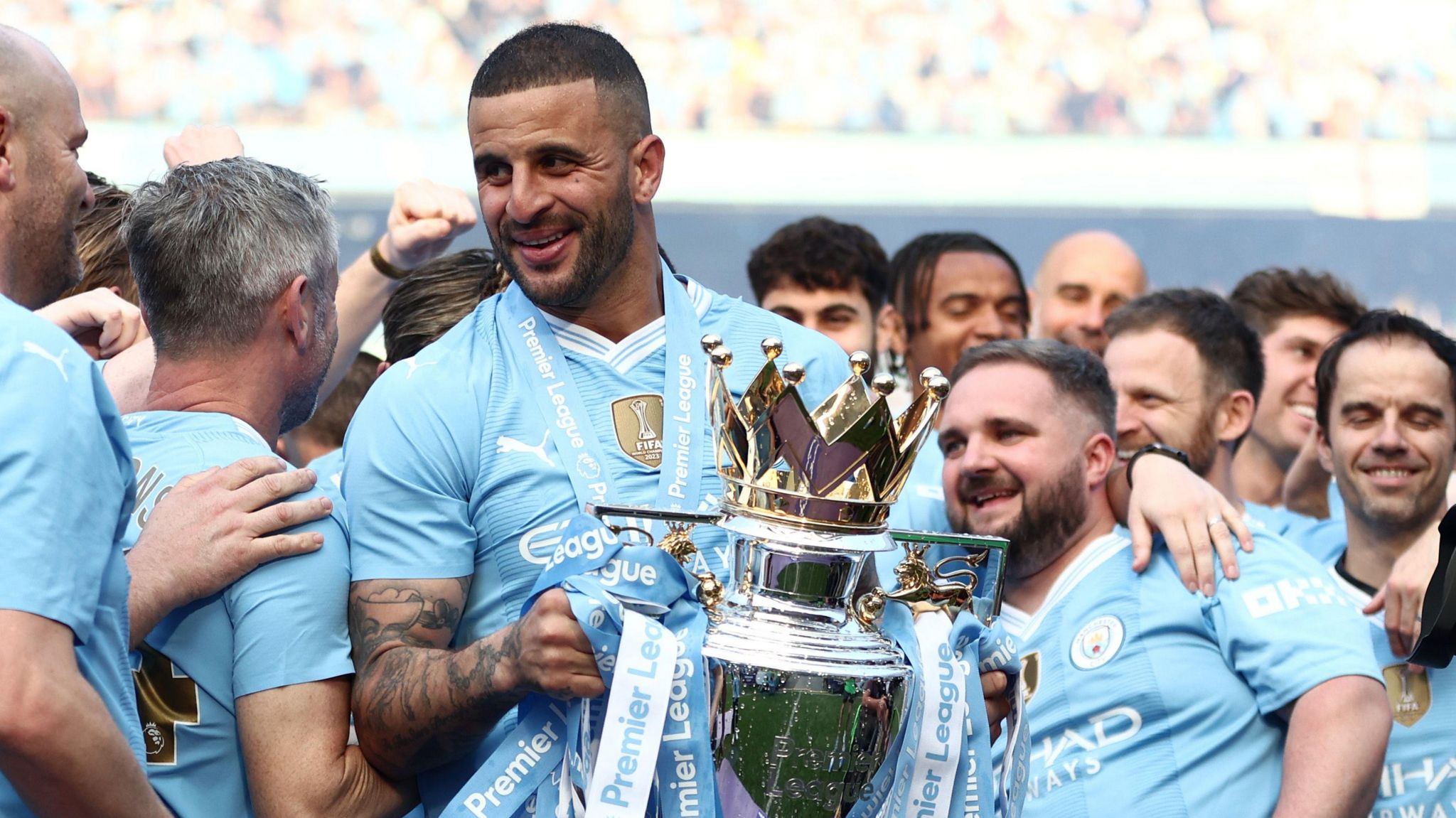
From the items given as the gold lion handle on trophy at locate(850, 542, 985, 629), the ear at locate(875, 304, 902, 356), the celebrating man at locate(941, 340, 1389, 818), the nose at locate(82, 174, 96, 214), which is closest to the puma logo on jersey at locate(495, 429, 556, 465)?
the gold lion handle on trophy at locate(850, 542, 985, 629)

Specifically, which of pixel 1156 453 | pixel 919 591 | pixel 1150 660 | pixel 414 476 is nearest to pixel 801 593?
pixel 919 591

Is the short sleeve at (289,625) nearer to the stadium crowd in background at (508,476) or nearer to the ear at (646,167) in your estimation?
the stadium crowd in background at (508,476)

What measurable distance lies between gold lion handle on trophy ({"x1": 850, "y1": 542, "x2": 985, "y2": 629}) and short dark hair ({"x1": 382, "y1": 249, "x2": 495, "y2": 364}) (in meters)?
1.41

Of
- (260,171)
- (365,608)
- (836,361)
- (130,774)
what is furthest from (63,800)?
(836,361)

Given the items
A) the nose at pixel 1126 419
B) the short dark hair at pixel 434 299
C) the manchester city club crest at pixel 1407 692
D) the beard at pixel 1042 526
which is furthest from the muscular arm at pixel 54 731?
the nose at pixel 1126 419

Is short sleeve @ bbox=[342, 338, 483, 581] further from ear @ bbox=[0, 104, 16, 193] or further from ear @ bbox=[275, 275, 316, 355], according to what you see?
ear @ bbox=[0, 104, 16, 193]

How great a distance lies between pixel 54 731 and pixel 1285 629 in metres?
2.41

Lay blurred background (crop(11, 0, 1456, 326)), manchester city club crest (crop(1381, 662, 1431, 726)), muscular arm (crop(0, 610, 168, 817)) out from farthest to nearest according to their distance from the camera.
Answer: blurred background (crop(11, 0, 1456, 326))
manchester city club crest (crop(1381, 662, 1431, 726))
muscular arm (crop(0, 610, 168, 817))

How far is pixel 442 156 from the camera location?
10.7 meters

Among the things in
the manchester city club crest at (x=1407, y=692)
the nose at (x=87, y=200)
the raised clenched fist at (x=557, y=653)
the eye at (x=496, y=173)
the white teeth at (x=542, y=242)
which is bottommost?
the manchester city club crest at (x=1407, y=692)

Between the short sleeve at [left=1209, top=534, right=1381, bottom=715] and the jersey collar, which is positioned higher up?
the jersey collar

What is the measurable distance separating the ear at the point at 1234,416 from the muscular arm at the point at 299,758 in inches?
111

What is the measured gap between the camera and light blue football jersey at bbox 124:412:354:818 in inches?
89.2

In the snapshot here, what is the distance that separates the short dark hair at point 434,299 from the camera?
3316 millimetres
